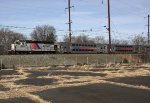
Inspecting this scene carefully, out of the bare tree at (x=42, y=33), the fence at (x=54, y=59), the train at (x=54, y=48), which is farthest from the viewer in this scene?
the bare tree at (x=42, y=33)

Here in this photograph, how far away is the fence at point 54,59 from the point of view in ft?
171

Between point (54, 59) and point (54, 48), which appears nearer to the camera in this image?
point (54, 59)

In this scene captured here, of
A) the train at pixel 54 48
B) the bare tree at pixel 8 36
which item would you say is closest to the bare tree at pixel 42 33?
the bare tree at pixel 8 36

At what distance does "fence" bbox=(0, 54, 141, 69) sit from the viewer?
5197 centimetres

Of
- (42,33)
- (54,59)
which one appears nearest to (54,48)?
(54,59)

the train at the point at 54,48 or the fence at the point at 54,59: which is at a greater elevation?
the train at the point at 54,48

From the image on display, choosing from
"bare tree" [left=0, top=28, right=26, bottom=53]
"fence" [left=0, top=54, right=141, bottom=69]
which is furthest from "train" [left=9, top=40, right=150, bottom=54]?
"bare tree" [left=0, top=28, right=26, bottom=53]

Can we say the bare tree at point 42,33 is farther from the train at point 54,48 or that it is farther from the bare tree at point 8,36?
the train at point 54,48

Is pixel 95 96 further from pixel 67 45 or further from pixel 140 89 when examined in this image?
pixel 67 45

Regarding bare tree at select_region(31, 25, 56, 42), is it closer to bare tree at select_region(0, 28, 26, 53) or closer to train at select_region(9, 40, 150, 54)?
bare tree at select_region(0, 28, 26, 53)

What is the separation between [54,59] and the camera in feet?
190

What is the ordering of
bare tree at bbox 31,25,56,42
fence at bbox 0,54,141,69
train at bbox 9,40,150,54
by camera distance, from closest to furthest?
fence at bbox 0,54,141,69 < train at bbox 9,40,150,54 < bare tree at bbox 31,25,56,42

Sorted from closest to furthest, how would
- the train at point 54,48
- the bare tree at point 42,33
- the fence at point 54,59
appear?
the fence at point 54,59 < the train at point 54,48 < the bare tree at point 42,33

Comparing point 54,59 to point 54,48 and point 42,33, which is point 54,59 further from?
point 42,33
